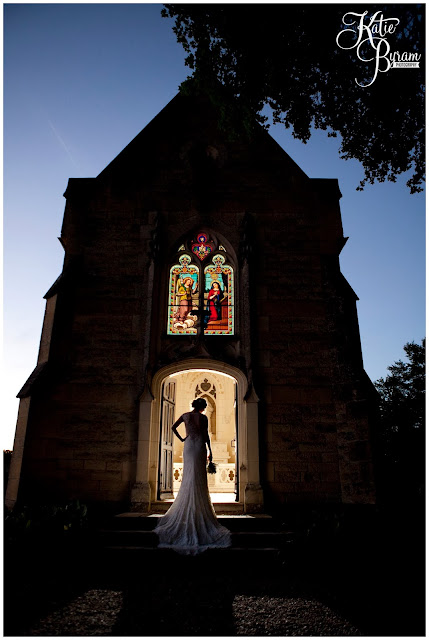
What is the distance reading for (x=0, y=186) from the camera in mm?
4082

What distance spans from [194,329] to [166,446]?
2731 millimetres

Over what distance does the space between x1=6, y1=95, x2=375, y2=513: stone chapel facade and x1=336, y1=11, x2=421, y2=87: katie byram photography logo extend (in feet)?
9.94

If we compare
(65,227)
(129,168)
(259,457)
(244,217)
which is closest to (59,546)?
(259,457)

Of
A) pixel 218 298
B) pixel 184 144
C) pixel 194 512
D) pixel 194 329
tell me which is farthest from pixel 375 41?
pixel 194 512

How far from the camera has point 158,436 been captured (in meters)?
7.64

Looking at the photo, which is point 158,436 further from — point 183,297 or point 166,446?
point 183,297

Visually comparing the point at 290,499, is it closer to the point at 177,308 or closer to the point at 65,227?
the point at 177,308

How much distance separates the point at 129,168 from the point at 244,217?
351cm

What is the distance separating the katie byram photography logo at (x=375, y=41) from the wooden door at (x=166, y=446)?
7.75 meters

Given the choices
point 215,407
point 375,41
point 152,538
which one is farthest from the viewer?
point 215,407

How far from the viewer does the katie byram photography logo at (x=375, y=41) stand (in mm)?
6258

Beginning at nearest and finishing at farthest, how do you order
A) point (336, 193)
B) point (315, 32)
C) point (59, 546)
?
point (59, 546)
point (315, 32)
point (336, 193)

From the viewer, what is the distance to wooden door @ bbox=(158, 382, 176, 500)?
7621mm

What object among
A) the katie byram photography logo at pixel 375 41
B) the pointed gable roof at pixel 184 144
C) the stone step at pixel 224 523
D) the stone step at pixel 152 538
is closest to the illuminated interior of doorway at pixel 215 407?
the stone step at pixel 224 523
